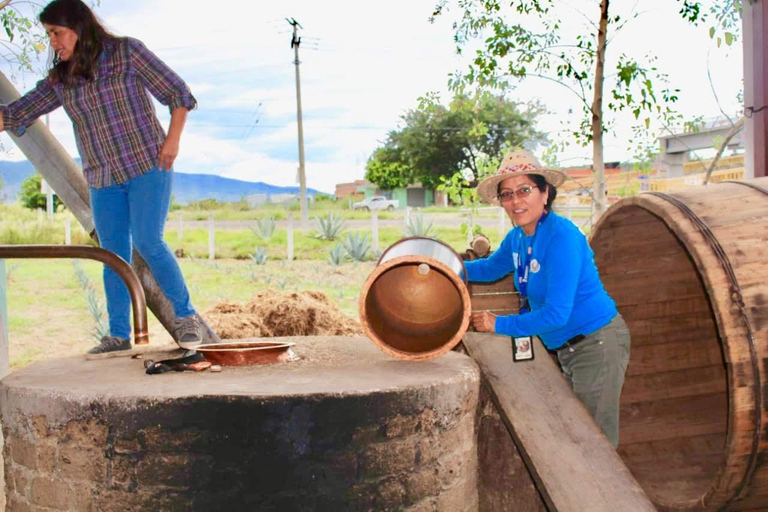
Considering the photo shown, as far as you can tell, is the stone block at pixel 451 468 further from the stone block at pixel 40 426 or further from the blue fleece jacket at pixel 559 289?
the stone block at pixel 40 426

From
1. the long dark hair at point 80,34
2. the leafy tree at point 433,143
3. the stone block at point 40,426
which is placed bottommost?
the stone block at point 40,426

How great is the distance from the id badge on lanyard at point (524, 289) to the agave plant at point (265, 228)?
6.64 metres

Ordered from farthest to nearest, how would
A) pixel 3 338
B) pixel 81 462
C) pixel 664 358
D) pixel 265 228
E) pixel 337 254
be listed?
pixel 265 228
pixel 337 254
pixel 664 358
pixel 3 338
pixel 81 462

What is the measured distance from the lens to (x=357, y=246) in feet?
28.3

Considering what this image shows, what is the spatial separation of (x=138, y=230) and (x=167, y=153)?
14.3 inches

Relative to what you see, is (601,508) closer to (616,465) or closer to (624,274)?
(616,465)

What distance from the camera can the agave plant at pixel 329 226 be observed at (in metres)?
9.52

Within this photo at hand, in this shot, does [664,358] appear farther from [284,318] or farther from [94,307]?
[94,307]

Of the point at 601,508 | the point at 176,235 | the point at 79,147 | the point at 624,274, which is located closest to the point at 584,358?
the point at 601,508

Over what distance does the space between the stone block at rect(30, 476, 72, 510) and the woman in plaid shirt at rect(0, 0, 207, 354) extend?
2.87 feet

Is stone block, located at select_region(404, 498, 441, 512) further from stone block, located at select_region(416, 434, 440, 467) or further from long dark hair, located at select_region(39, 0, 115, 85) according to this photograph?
long dark hair, located at select_region(39, 0, 115, 85)

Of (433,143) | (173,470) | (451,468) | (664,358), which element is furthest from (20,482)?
(433,143)

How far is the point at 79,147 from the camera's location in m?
3.38

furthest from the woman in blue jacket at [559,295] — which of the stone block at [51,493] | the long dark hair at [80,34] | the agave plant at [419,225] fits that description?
the agave plant at [419,225]
